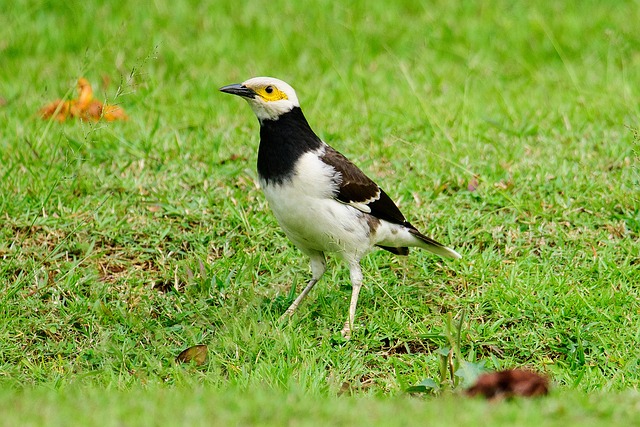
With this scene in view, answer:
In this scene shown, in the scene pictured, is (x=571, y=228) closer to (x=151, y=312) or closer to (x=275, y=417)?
(x=151, y=312)

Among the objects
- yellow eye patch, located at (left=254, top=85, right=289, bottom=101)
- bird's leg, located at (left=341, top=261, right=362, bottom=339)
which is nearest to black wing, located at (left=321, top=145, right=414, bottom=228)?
bird's leg, located at (left=341, top=261, right=362, bottom=339)

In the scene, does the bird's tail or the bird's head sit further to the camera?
the bird's tail

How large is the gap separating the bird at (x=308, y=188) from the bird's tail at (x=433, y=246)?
0.67ft

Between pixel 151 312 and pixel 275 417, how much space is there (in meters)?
2.63

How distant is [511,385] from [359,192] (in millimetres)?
2202

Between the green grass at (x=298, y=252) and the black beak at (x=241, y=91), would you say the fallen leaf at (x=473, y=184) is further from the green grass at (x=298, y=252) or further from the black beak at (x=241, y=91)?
the black beak at (x=241, y=91)

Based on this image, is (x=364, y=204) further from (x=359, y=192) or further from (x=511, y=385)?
(x=511, y=385)

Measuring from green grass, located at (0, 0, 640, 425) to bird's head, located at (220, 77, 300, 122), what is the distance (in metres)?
0.60

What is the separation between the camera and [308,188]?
5.86 m

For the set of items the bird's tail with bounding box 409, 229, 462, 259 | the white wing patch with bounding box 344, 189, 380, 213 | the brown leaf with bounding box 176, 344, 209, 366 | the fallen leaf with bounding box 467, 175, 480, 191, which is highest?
the fallen leaf with bounding box 467, 175, 480, 191

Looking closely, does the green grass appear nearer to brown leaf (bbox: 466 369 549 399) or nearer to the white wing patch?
brown leaf (bbox: 466 369 549 399)

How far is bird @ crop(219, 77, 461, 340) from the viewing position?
19.2 feet

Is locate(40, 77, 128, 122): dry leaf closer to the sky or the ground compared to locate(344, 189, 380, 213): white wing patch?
closer to the ground

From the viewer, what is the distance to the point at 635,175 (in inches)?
299
